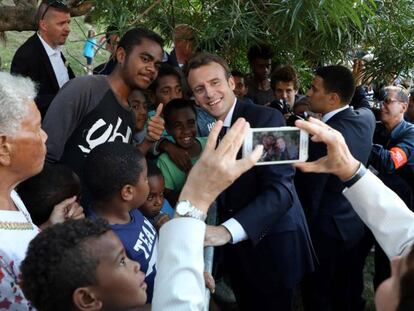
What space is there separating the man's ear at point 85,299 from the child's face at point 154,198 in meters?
1.24

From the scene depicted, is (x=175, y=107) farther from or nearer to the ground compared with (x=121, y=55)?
nearer to the ground

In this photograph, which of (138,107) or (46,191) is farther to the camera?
(138,107)

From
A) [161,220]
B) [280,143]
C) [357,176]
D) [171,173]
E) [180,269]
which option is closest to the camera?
[180,269]

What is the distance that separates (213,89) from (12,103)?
1.15 metres

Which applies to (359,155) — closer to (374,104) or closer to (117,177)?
(117,177)

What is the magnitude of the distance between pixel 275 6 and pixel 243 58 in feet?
5.97

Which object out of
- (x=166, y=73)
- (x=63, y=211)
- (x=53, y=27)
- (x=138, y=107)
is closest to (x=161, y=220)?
(x=63, y=211)

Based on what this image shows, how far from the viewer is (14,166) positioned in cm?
164

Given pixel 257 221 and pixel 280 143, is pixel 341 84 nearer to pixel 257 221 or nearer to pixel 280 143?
pixel 257 221

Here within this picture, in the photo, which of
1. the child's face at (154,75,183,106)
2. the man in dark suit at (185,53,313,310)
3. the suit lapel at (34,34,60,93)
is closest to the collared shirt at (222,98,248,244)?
the man in dark suit at (185,53,313,310)

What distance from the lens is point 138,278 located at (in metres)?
1.48

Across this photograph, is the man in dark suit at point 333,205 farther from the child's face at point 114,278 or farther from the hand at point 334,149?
the child's face at point 114,278

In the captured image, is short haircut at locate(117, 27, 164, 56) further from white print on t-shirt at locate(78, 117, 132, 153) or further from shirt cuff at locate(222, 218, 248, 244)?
shirt cuff at locate(222, 218, 248, 244)

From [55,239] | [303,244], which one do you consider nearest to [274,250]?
[303,244]
